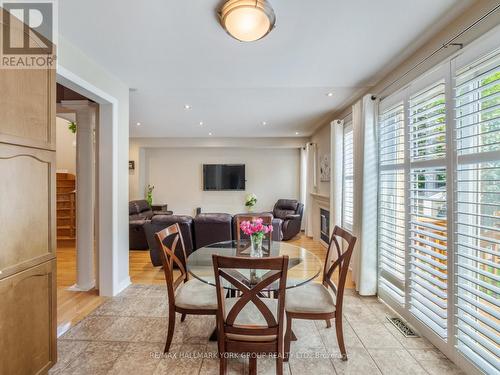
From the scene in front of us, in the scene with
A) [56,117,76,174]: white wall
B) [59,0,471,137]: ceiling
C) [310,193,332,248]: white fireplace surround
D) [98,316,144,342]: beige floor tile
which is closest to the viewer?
[59,0,471,137]: ceiling

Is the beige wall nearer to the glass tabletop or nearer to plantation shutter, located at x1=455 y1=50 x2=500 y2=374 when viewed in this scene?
the glass tabletop

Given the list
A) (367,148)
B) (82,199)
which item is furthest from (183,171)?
(367,148)

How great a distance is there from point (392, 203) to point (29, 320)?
3.17 metres

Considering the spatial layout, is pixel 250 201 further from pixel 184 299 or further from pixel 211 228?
pixel 184 299

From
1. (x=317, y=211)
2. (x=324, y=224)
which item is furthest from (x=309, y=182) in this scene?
(x=324, y=224)

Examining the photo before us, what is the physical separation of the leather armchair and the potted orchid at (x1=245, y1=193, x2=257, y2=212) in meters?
0.68

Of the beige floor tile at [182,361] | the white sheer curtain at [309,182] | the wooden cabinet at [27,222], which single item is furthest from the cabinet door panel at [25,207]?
the white sheer curtain at [309,182]

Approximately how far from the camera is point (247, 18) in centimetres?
171

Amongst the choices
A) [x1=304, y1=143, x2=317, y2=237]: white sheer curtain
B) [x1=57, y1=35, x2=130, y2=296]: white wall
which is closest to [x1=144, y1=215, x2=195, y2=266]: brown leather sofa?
[x1=57, y1=35, x2=130, y2=296]: white wall

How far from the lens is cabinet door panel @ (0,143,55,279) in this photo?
1408 mm

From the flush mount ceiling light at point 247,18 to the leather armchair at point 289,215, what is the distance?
14.2 ft

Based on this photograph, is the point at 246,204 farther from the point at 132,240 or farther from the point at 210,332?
the point at 210,332

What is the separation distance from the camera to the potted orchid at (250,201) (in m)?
7.22

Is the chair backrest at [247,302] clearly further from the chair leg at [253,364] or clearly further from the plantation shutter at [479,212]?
the plantation shutter at [479,212]
